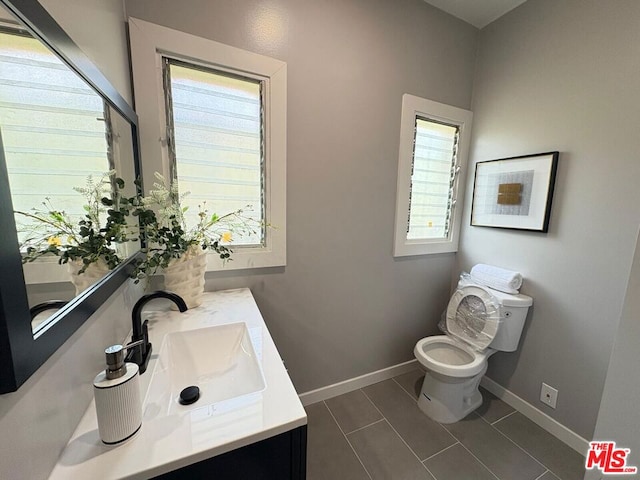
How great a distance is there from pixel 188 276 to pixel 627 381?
61.3 inches

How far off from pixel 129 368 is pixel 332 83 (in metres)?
1.63

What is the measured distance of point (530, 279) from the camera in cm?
169

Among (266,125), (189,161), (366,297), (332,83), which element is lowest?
(366,297)

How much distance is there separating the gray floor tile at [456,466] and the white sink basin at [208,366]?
1.21m

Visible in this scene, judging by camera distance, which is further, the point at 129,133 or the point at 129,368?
the point at 129,133

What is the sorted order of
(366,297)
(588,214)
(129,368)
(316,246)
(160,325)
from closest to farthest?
(129,368) → (160,325) → (588,214) → (316,246) → (366,297)

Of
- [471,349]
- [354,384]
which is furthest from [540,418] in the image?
[354,384]

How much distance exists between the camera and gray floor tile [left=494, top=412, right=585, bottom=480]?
1.36 meters

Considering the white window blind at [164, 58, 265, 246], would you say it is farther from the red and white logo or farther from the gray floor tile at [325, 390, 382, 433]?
the red and white logo

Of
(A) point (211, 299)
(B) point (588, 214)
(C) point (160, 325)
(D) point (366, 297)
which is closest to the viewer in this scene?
(C) point (160, 325)

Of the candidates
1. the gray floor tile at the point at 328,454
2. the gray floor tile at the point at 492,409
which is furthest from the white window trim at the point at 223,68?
the gray floor tile at the point at 492,409

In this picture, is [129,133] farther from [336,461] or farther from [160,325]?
[336,461]

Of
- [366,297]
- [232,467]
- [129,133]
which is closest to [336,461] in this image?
[366,297]

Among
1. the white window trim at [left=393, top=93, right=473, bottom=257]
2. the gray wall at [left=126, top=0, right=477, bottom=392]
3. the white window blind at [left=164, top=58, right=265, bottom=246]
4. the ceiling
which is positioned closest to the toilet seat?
the gray wall at [left=126, top=0, right=477, bottom=392]
